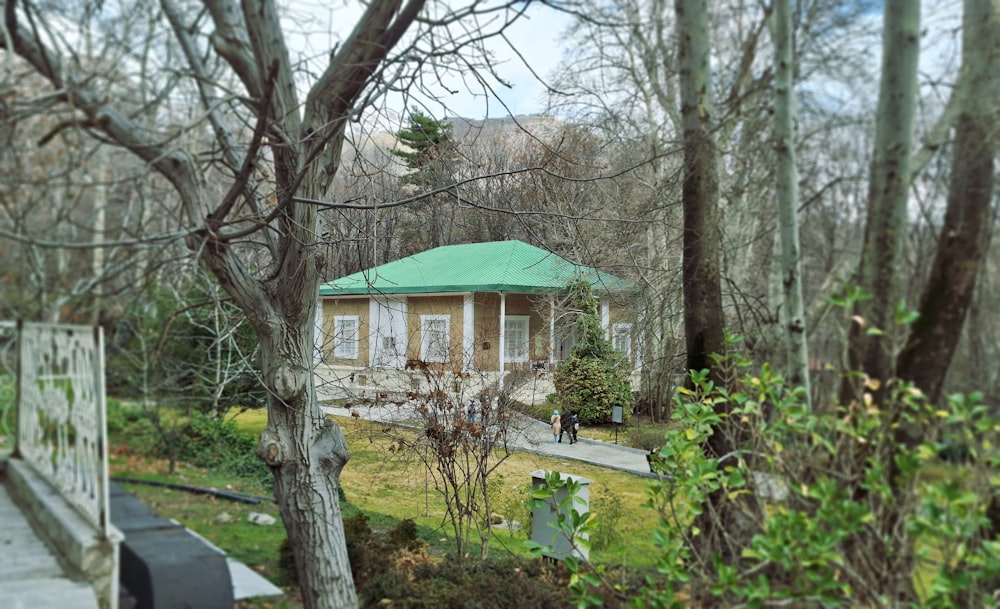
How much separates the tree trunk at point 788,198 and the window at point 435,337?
134 cm

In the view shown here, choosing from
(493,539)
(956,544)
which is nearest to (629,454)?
(493,539)

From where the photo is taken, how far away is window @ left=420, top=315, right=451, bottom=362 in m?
2.52

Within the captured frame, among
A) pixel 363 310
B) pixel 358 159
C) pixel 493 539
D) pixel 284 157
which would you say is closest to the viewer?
pixel 284 157

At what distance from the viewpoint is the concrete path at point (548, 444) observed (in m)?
2.73

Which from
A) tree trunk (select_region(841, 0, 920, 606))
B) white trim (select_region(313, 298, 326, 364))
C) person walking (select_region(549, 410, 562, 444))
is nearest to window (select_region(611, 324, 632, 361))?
person walking (select_region(549, 410, 562, 444))

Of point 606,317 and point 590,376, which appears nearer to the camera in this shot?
point 590,376

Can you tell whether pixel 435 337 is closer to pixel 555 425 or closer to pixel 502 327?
pixel 502 327

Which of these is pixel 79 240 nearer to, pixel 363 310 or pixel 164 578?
pixel 164 578

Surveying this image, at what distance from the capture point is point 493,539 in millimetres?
2750

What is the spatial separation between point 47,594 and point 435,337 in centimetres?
155

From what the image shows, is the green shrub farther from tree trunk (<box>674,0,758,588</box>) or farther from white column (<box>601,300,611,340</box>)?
tree trunk (<box>674,0,758,588</box>)

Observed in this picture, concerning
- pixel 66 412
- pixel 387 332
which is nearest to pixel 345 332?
pixel 387 332

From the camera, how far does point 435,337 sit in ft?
8.30

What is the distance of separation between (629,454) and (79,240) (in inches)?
93.6
